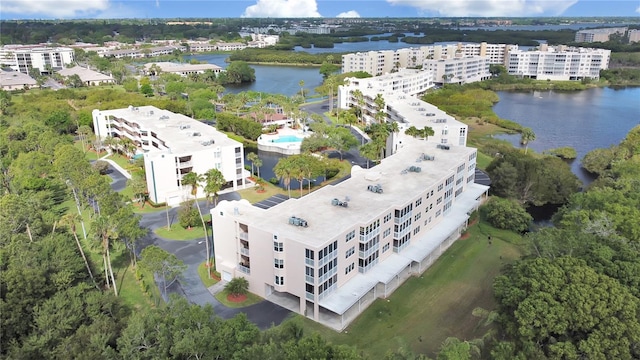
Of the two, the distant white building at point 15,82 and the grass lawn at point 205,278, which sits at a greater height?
the distant white building at point 15,82

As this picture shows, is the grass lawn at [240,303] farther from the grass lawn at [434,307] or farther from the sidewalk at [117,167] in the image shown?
the sidewalk at [117,167]

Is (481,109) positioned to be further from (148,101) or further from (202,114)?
(148,101)

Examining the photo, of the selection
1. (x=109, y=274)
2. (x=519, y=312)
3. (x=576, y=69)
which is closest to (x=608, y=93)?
(x=576, y=69)

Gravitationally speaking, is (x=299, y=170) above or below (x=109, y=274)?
above

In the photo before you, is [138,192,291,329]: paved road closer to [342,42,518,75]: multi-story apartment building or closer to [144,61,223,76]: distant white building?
[144,61,223,76]: distant white building

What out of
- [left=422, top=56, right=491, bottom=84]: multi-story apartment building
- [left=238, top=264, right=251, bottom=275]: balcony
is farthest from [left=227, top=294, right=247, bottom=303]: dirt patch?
[left=422, top=56, right=491, bottom=84]: multi-story apartment building

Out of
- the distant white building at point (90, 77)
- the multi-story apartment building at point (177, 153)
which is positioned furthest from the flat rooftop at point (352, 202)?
the distant white building at point (90, 77)
